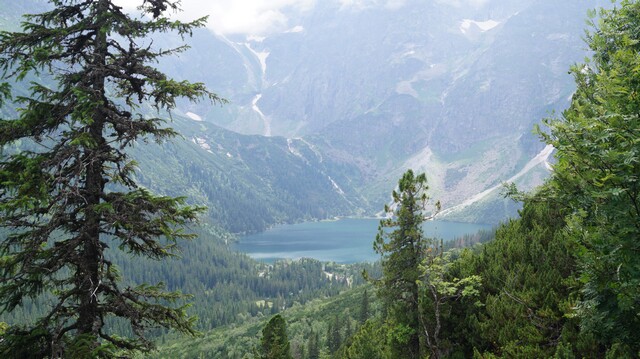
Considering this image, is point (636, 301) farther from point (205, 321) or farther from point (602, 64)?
point (205, 321)

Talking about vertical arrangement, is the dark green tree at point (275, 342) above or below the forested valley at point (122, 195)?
below

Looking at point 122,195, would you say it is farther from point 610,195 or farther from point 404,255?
point 404,255

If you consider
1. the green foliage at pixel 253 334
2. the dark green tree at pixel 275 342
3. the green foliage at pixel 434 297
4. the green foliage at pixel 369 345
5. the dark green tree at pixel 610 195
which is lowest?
the green foliage at pixel 253 334

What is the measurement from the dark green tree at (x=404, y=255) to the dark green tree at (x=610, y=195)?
12.4 meters

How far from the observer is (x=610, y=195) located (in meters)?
9.95

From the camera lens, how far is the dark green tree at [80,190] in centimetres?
987

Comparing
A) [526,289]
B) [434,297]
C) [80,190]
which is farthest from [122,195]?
[526,289]

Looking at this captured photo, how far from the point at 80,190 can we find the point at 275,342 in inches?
936

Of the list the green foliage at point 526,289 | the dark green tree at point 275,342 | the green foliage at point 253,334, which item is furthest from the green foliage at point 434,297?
the green foliage at point 253,334

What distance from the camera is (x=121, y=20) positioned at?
38.9 feet

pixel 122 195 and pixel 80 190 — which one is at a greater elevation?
pixel 80 190

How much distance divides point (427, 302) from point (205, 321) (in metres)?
178

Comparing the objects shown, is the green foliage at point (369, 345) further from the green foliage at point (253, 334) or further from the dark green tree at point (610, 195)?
the green foliage at point (253, 334)

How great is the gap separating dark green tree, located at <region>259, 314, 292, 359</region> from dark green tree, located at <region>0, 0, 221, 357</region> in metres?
20.3
